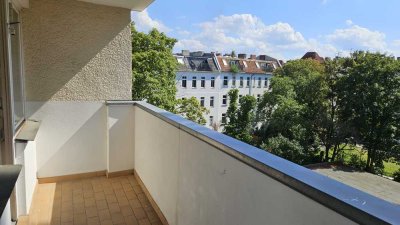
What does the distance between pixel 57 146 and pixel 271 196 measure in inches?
118

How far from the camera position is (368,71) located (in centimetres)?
1848

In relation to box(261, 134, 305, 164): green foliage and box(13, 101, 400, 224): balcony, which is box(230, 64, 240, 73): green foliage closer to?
box(261, 134, 305, 164): green foliage

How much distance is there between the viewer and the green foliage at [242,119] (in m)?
22.3

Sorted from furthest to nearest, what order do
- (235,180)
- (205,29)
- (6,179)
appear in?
1. (205,29)
2. (235,180)
3. (6,179)

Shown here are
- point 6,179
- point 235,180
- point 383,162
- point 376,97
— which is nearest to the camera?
point 6,179

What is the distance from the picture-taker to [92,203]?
284 centimetres

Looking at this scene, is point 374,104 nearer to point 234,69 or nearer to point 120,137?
point 234,69

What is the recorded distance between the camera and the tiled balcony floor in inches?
99.1

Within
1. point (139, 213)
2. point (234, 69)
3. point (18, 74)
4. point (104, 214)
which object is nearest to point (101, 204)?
point (104, 214)

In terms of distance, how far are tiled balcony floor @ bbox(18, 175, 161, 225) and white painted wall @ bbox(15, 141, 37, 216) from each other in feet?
0.39

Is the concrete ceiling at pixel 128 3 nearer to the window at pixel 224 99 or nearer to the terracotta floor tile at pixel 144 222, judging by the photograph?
the terracotta floor tile at pixel 144 222

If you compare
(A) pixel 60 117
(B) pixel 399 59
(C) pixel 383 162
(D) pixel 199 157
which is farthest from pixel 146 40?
(C) pixel 383 162

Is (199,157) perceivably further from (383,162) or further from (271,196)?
(383,162)

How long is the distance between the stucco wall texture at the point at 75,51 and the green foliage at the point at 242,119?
19.3 metres
